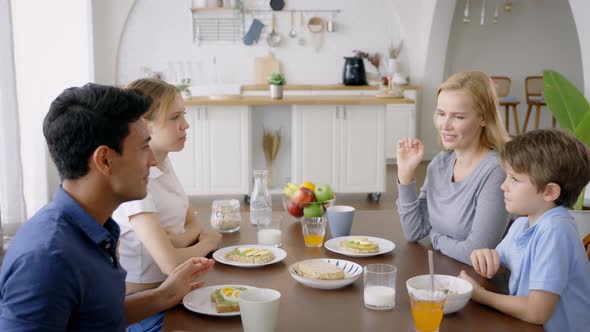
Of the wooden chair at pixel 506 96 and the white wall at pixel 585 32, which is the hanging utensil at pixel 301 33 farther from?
the white wall at pixel 585 32

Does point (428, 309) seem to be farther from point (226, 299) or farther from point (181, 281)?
point (181, 281)

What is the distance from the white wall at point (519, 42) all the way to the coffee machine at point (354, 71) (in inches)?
60.8

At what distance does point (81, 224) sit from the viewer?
123cm

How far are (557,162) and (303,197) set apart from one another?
904 millimetres

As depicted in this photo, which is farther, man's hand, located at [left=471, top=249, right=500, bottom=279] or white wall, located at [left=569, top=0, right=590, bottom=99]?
white wall, located at [left=569, top=0, right=590, bottom=99]

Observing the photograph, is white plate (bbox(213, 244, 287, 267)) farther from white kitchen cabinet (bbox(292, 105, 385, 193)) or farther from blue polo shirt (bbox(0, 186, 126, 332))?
white kitchen cabinet (bbox(292, 105, 385, 193))

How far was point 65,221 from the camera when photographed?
47.4 inches

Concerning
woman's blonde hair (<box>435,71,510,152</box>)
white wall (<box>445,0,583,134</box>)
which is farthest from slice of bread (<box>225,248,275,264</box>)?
white wall (<box>445,0,583,134</box>)

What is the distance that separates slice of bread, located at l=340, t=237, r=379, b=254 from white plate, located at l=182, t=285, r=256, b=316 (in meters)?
0.46

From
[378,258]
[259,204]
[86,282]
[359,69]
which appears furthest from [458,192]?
[359,69]

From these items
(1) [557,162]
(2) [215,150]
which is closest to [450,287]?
(1) [557,162]

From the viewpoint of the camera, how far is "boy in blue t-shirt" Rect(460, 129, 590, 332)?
1.46 meters

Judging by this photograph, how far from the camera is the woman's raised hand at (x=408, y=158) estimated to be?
209 cm

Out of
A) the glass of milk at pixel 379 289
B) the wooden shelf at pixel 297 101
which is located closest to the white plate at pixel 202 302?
the glass of milk at pixel 379 289
